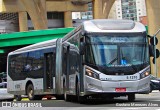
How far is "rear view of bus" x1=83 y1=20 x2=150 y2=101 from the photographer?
17.3m

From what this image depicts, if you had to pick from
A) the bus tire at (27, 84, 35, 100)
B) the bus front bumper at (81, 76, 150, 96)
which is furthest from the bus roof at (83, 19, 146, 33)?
the bus tire at (27, 84, 35, 100)

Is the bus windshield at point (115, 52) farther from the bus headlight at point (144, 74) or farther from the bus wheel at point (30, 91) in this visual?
the bus wheel at point (30, 91)

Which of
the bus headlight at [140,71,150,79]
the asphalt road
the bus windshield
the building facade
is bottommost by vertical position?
the asphalt road

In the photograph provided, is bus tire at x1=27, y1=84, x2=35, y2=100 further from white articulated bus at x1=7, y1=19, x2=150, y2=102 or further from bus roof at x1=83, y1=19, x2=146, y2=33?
bus roof at x1=83, y1=19, x2=146, y2=33

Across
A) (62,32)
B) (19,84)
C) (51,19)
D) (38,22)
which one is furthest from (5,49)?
(19,84)

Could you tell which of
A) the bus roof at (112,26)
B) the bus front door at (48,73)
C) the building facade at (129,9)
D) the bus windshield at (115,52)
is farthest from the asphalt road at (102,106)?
the building facade at (129,9)

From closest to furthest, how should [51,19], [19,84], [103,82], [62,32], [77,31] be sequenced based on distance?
[103,82] < [77,31] < [19,84] < [62,32] < [51,19]

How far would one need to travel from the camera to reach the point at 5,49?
2581 inches

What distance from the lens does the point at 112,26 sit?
58.9 ft

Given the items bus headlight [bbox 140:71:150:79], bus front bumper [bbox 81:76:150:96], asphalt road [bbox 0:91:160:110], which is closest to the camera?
asphalt road [bbox 0:91:160:110]

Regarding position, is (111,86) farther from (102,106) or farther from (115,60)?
(102,106)

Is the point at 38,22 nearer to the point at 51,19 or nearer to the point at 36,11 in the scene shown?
the point at 36,11

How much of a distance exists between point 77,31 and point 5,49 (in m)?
47.8

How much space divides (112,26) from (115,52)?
113cm
